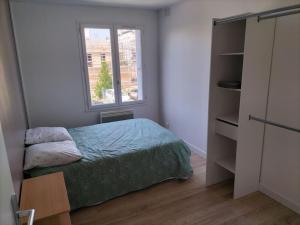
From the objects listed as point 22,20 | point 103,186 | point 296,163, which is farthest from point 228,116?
point 22,20

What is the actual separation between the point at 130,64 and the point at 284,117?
280 centimetres

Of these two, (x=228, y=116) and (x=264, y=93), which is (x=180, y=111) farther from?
(x=264, y=93)

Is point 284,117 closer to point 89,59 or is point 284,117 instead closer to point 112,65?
point 112,65

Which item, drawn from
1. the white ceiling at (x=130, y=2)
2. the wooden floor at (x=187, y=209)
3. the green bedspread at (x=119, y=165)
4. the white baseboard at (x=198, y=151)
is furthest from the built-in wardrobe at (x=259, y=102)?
the white ceiling at (x=130, y=2)

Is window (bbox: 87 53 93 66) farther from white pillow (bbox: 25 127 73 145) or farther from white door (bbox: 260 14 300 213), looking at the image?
white door (bbox: 260 14 300 213)

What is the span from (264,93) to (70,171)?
2196 mm

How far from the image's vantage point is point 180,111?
3.92 m

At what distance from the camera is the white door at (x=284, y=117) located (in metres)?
2.02

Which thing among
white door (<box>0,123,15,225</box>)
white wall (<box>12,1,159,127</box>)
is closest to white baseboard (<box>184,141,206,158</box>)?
white wall (<box>12,1,159,127</box>)

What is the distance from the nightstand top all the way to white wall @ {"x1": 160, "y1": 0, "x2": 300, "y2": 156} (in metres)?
2.29

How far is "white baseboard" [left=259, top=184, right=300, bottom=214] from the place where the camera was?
2205mm

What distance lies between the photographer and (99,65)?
390 cm

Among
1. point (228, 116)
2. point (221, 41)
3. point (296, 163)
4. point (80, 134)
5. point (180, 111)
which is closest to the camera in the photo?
point (296, 163)

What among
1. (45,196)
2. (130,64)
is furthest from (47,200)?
(130,64)
